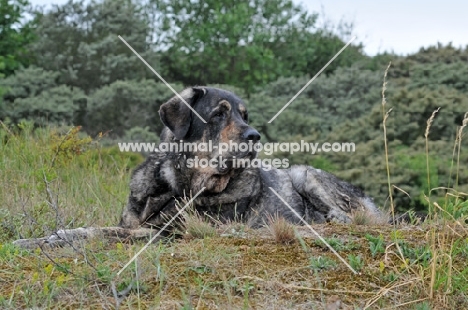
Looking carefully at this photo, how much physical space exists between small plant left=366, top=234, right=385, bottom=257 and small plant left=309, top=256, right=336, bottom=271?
1.00 ft

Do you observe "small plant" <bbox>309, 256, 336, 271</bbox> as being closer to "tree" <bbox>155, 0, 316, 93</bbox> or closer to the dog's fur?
the dog's fur

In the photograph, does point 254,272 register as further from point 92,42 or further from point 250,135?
point 92,42

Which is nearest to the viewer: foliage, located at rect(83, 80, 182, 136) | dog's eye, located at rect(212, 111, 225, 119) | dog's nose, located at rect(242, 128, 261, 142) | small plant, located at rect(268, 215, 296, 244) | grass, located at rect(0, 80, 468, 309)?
grass, located at rect(0, 80, 468, 309)

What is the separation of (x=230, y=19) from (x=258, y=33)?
4.43 feet

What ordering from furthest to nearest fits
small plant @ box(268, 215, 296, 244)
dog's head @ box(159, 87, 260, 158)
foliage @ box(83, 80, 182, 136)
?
foliage @ box(83, 80, 182, 136) → dog's head @ box(159, 87, 260, 158) → small plant @ box(268, 215, 296, 244)

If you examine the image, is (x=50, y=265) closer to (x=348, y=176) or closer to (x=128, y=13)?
(x=348, y=176)

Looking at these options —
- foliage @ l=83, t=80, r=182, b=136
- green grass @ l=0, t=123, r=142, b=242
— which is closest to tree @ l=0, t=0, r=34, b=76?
foliage @ l=83, t=80, r=182, b=136

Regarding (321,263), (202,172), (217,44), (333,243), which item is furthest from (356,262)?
(217,44)

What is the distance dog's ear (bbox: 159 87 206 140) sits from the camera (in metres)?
5.95

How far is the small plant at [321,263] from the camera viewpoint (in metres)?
3.88

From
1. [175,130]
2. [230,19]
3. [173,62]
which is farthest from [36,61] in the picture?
[175,130]

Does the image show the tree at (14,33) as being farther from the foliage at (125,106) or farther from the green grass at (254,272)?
the green grass at (254,272)

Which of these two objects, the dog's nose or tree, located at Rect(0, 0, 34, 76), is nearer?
the dog's nose

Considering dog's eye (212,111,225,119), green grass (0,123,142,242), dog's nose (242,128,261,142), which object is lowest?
green grass (0,123,142,242)
